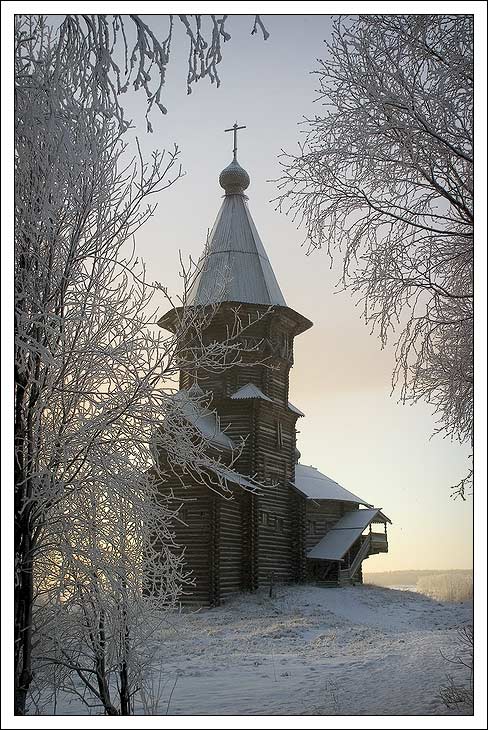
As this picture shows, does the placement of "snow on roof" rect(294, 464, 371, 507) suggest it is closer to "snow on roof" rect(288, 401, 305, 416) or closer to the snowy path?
"snow on roof" rect(288, 401, 305, 416)

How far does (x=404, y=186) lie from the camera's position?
5.30 metres

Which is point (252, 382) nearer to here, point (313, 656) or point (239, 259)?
point (239, 259)

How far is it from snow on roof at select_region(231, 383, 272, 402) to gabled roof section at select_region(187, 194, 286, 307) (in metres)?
1.01

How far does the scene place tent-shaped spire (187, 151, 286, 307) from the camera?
5496mm

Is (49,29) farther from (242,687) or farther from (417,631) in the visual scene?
(417,631)

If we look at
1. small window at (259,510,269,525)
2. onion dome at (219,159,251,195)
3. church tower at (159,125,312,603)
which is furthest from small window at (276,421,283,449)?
onion dome at (219,159,251,195)

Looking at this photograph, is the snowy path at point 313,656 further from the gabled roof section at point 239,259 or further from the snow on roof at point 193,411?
the gabled roof section at point 239,259

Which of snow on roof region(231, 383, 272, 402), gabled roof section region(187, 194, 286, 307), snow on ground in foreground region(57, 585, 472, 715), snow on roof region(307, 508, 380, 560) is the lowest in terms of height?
snow on ground in foreground region(57, 585, 472, 715)

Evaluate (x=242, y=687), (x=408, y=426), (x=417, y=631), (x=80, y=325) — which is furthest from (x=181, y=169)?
(x=417, y=631)

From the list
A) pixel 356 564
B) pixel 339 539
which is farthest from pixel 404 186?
pixel 339 539

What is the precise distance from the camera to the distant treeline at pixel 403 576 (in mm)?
5352

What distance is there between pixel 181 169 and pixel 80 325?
155 centimetres

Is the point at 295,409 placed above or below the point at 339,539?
above

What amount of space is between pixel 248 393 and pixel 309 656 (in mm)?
2687
